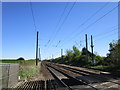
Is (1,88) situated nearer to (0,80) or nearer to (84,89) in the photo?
(0,80)

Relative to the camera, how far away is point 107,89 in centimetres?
1073

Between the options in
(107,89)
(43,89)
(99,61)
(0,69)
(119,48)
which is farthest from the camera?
(99,61)

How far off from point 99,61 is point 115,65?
1705cm

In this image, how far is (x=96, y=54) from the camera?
50.6m

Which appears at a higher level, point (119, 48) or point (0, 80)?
point (119, 48)

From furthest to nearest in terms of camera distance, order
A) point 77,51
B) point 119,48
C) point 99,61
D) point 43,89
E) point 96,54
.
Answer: point 77,51 < point 96,54 < point 99,61 < point 119,48 < point 43,89

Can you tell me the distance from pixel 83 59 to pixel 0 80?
1795 inches

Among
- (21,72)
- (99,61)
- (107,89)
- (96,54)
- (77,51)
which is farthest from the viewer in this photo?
(77,51)

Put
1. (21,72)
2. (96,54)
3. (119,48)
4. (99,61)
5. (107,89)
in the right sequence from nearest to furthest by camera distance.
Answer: (107,89) < (21,72) < (119,48) < (99,61) < (96,54)

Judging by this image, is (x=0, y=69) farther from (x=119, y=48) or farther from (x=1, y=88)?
(x=119, y=48)

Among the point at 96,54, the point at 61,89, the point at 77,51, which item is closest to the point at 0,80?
the point at 61,89

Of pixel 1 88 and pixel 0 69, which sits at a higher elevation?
pixel 0 69

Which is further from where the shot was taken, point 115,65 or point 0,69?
point 115,65

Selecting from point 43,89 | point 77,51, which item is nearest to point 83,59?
point 77,51
